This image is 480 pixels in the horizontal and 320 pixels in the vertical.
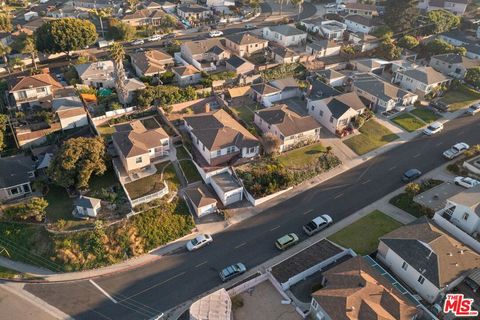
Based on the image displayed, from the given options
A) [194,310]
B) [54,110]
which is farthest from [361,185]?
[54,110]

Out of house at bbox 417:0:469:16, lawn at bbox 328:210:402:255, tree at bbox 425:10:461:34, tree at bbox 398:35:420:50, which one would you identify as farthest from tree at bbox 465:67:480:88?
house at bbox 417:0:469:16

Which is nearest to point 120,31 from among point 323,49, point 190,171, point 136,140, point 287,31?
point 287,31

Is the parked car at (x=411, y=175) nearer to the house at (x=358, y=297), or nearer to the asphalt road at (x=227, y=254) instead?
the asphalt road at (x=227, y=254)

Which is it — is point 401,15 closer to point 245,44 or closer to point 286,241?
point 245,44

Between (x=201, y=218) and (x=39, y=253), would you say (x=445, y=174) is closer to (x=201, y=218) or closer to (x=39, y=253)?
(x=201, y=218)

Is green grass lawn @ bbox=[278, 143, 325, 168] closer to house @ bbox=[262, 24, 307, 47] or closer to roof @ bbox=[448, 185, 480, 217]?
roof @ bbox=[448, 185, 480, 217]

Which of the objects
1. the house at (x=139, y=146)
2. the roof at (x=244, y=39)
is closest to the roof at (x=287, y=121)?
the house at (x=139, y=146)
